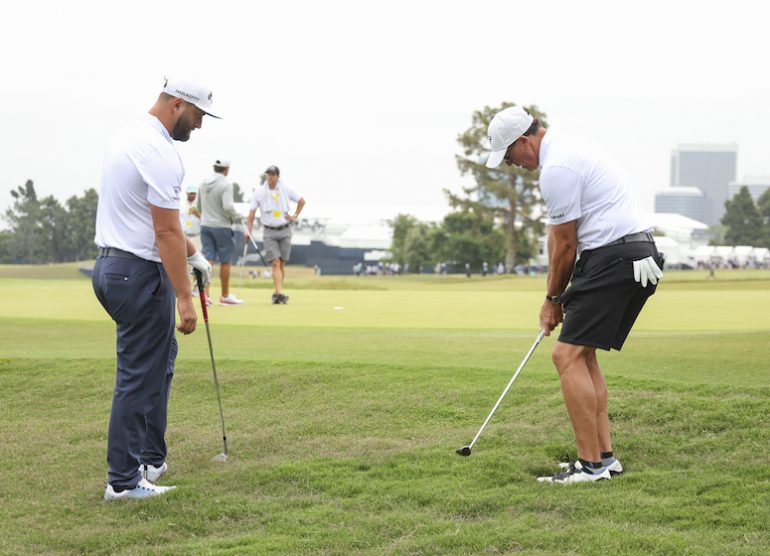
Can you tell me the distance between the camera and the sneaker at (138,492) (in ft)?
18.2

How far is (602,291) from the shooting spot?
18.3ft

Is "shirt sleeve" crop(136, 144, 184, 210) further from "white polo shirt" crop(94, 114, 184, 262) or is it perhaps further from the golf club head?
the golf club head

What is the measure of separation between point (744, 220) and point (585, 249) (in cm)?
11992

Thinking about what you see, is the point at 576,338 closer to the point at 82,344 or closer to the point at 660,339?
the point at 660,339

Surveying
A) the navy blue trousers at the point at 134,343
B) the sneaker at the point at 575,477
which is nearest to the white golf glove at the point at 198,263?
the navy blue trousers at the point at 134,343

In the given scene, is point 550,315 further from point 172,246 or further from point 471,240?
point 471,240

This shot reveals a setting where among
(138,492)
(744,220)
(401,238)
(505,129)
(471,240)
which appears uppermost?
(744,220)

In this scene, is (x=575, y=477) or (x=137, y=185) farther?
(x=575, y=477)

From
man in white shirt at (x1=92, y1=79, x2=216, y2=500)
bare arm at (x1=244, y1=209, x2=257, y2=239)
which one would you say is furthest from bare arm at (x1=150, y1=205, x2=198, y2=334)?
bare arm at (x1=244, y1=209, x2=257, y2=239)

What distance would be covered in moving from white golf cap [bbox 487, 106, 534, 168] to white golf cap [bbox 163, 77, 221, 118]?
153 cm

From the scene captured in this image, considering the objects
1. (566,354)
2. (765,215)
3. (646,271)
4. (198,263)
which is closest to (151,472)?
(198,263)

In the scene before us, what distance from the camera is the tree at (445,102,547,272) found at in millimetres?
79500

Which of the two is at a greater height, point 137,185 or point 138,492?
point 137,185

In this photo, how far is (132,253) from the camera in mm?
5512
